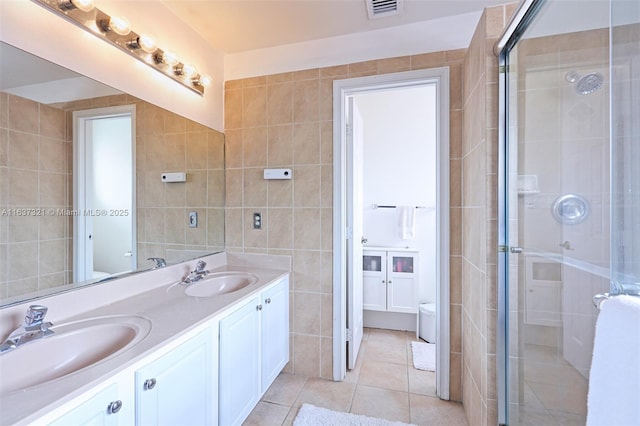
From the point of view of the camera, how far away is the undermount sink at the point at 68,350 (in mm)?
797

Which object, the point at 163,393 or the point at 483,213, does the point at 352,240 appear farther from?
the point at 163,393

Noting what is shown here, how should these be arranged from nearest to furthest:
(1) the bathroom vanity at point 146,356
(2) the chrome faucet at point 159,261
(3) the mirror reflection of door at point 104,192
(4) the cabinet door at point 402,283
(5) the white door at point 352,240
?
(1) the bathroom vanity at point 146,356 → (3) the mirror reflection of door at point 104,192 → (2) the chrome faucet at point 159,261 → (5) the white door at point 352,240 → (4) the cabinet door at point 402,283

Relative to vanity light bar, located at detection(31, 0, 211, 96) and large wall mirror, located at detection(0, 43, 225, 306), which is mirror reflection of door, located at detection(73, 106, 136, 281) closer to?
large wall mirror, located at detection(0, 43, 225, 306)

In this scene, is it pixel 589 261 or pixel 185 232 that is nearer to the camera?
pixel 589 261

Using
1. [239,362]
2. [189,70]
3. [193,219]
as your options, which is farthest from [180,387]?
[189,70]

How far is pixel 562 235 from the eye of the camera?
1.15 metres

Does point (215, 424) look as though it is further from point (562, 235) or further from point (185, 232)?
point (562, 235)

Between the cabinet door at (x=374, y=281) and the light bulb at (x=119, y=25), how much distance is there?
7.90 feet

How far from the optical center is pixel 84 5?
1168 millimetres

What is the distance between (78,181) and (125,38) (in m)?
0.79

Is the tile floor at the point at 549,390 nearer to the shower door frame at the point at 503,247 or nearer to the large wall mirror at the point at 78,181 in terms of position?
the shower door frame at the point at 503,247

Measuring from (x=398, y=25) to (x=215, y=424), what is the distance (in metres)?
2.50

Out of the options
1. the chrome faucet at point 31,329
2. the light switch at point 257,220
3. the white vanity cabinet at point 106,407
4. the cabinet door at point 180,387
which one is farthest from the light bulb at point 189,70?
the white vanity cabinet at point 106,407

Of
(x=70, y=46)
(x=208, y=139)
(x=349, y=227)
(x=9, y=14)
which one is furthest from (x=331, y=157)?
(x=9, y=14)
